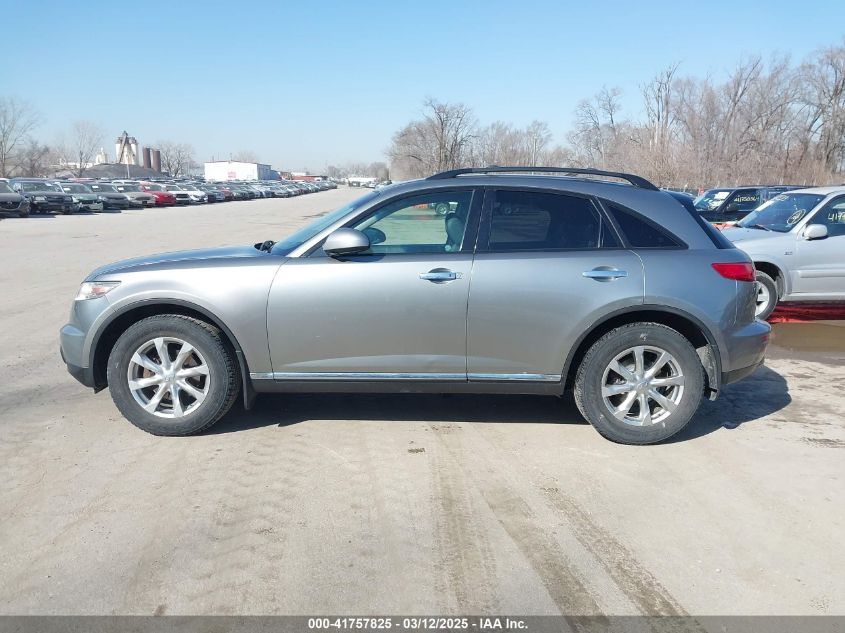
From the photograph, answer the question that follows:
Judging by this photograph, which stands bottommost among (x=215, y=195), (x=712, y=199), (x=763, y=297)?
(x=763, y=297)

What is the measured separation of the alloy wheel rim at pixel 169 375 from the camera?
4609mm

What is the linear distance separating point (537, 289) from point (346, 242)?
4.16 ft

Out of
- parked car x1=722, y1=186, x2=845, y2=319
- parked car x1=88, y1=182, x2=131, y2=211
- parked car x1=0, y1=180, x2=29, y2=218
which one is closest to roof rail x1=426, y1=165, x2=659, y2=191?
parked car x1=722, y1=186, x2=845, y2=319

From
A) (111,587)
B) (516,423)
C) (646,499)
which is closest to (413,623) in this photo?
(111,587)

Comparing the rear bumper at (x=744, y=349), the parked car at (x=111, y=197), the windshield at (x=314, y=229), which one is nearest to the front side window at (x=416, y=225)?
the windshield at (x=314, y=229)

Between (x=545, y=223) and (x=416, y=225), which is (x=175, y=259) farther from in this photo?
(x=545, y=223)

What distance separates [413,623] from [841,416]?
4188 millimetres

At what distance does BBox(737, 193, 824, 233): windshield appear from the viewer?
30.1ft

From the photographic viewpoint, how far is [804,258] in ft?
28.5

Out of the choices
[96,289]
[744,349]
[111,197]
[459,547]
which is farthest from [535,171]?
[111,197]

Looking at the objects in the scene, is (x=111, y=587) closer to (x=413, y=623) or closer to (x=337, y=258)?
(x=413, y=623)

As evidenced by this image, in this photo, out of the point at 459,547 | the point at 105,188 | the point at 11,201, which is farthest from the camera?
the point at 105,188

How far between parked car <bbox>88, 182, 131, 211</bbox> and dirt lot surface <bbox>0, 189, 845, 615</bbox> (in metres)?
38.9

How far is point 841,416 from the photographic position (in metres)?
5.36
